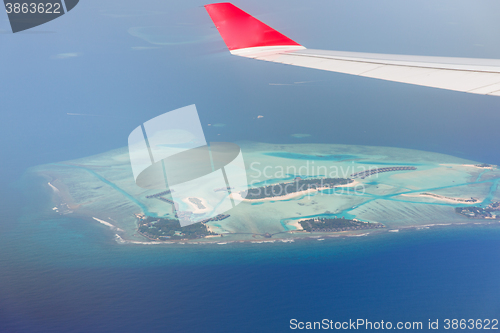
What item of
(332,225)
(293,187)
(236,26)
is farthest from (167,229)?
(236,26)

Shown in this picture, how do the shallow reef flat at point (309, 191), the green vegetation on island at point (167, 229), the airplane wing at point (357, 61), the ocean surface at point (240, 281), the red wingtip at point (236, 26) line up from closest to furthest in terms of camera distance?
the airplane wing at point (357, 61) < the red wingtip at point (236, 26) < the ocean surface at point (240, 281) < the green vegetation on island at point (167, 229) < the shallow reef flat at point (309, 191)

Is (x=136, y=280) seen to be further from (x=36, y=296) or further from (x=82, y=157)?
(x=82, y=157)

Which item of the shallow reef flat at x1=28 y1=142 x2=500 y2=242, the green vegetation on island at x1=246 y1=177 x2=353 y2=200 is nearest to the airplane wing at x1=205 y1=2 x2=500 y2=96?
the shallow reef flat at x1=28 y1=142 x2=500 y2=242

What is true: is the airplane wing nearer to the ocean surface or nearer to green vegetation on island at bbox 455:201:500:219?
the ocean surface

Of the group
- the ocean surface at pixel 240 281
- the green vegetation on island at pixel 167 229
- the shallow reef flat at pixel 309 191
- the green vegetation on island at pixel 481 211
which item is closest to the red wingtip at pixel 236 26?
the ocean surface at pixel 240 281

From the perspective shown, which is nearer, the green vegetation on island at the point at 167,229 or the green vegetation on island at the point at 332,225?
the green vegetation on island at the point at 167,229

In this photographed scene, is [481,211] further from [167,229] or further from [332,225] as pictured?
[167,229]

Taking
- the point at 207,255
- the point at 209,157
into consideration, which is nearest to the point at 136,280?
the point at 207,255

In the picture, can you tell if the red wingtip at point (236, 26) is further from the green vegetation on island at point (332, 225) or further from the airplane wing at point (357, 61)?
the green vegetation on island at point (332, 225)
